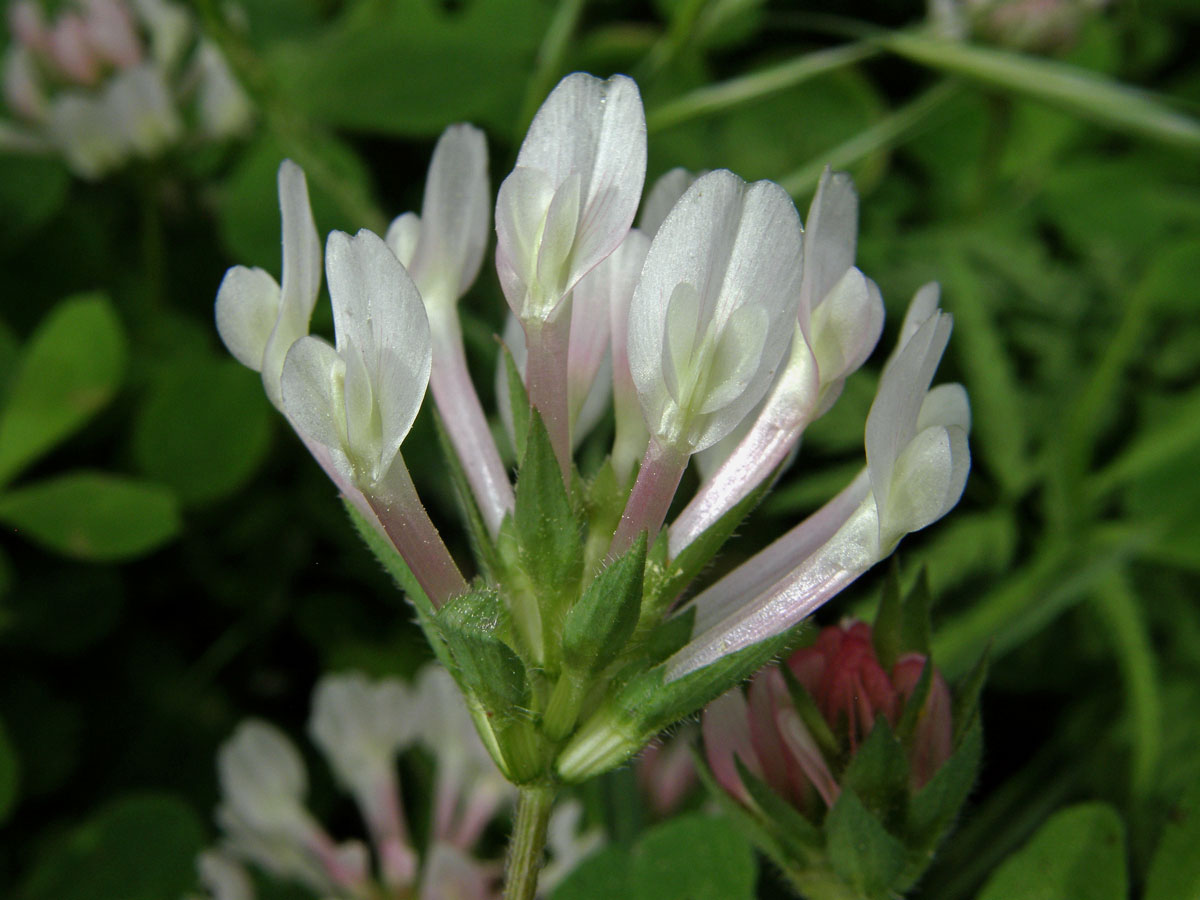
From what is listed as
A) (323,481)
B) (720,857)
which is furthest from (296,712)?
(720,857)

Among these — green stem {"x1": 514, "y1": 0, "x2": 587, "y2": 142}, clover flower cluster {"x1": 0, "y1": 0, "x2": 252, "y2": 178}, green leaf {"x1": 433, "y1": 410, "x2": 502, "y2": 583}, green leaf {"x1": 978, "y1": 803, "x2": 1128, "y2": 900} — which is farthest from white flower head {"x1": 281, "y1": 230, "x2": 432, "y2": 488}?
clover flower cluster {"x1": 0, "y1": 0, "x2": 252, "y2": 178}

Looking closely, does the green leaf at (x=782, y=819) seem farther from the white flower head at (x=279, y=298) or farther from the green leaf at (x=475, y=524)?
the white flower head at (x=279, y=298)

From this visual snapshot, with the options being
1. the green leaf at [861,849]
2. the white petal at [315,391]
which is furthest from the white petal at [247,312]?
the green leaf at [861,849]

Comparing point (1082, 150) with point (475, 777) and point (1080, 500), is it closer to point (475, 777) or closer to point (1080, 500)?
point (1080, 500)

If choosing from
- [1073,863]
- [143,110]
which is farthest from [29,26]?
[1073,863]

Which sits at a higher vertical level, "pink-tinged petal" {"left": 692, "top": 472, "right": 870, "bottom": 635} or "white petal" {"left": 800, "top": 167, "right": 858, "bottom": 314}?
"white petal" {"left": 800, "top": 167, "right": 858, "bottom": 314}

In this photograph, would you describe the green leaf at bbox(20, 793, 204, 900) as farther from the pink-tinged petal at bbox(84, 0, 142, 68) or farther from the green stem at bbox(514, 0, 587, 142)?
the pink-tinged petal at bbox(84, 0, 142, 68)
